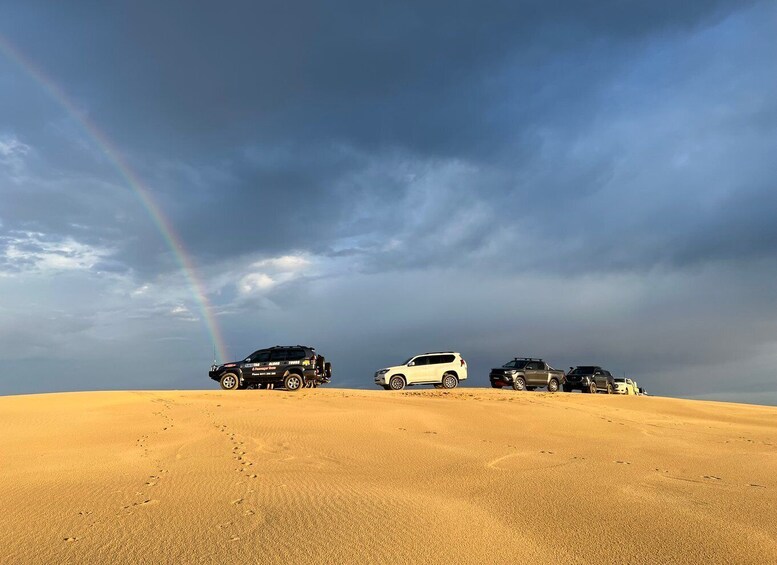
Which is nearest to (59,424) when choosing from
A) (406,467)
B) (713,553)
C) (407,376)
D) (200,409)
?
(200,409)

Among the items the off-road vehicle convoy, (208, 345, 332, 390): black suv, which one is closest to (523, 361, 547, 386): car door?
the off-road vehicle convoy

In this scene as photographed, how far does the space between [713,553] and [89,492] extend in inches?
288

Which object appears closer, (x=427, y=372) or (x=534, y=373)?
(x=427, y=372)

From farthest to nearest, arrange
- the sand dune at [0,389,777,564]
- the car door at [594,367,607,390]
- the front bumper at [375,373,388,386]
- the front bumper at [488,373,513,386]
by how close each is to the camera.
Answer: the car door at [594,367,607,390], the front bumper at [488,373,513,386], the front bumper at [375,373,388,386], the sand dune at [0,389,777,564]

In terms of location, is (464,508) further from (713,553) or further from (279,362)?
(279,362)

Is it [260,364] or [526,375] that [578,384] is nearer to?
[526,375]

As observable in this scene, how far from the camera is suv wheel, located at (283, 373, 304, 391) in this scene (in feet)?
→ 88.0

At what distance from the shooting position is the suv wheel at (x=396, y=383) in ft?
101

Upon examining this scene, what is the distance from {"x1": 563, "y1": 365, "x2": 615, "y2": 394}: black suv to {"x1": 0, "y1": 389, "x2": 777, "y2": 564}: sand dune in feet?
67.5

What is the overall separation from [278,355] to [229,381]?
2713mm

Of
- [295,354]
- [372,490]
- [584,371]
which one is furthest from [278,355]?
[584,371]

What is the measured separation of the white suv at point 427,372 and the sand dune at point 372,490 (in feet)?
47.7

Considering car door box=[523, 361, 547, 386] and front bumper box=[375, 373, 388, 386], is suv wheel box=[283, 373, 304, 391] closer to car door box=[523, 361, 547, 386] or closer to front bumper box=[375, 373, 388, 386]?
front bumper box=[375, 373, 388, 386]

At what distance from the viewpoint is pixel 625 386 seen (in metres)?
43.2
